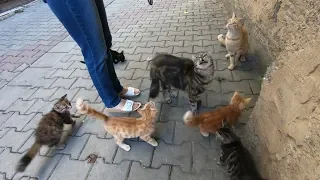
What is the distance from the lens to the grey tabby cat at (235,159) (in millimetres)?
1714

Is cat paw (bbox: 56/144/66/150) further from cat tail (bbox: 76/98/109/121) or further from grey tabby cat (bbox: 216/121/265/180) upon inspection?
grey tabby cat (bbox: 216/121/265/180)

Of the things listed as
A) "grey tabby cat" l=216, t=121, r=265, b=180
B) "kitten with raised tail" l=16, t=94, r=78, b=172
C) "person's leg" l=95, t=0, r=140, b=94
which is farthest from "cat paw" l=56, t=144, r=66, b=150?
"grey tabby cat" l=216, t=121, r=265, b=180

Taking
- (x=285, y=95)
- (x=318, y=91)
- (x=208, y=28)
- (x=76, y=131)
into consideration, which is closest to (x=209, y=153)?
(x=285, y=95)

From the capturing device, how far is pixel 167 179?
2061 mm

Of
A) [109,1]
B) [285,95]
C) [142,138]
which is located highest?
[285,95]

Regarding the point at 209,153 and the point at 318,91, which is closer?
the point at 318,91

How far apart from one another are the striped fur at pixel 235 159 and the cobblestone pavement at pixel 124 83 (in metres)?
0.19

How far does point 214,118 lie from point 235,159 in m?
0.49

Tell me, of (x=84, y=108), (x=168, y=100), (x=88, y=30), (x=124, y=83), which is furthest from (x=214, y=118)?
(x=124, y=83)

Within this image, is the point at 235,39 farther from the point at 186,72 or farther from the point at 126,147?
the point at 126,147

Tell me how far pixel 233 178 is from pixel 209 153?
1.38 feet

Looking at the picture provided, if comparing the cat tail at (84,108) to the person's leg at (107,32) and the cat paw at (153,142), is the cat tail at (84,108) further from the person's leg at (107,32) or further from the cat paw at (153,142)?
the person's leg at (107,32)

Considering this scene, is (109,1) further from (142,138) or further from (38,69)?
(142,138)

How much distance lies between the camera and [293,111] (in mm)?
1466
